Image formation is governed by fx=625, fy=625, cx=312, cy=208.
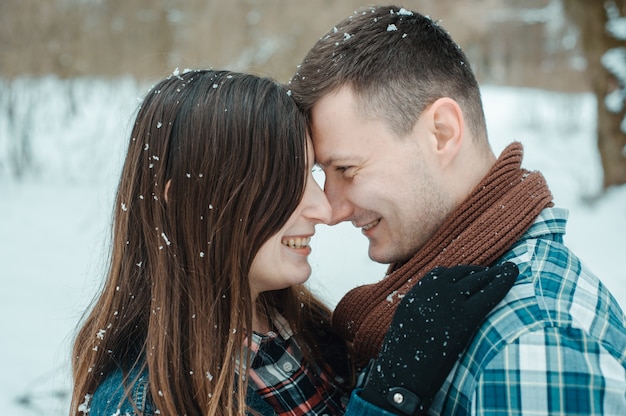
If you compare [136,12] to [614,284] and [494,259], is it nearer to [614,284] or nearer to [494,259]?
[614,284]

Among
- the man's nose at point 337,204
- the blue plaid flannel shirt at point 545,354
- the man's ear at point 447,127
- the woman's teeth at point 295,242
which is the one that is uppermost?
the man's ear at point 447,127

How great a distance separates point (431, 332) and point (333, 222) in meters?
0.61

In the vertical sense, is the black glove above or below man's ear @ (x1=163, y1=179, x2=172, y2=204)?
below

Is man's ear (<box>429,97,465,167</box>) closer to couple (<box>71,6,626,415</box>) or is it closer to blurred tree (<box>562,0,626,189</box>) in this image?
couple (<box>71,6,626,415</box>)

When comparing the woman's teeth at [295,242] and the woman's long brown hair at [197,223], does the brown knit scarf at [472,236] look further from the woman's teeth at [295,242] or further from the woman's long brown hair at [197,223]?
the woman's long brown hair at [197,223]

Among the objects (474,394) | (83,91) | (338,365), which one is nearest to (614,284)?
(338,365)

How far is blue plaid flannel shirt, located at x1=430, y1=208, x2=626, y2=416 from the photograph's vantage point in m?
1.18

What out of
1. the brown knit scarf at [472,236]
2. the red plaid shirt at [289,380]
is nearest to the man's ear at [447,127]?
the brown knit scarf at [472,236]

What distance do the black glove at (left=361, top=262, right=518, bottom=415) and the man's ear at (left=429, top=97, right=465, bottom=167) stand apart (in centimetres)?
42

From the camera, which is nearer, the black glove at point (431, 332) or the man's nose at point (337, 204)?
the black glove at point (431, 332)

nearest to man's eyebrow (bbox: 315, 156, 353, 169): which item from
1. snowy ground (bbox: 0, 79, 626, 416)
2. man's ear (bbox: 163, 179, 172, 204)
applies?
man's ear (bbox: 163, 179, 172, 204)

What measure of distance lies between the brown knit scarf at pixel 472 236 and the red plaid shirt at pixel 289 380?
18 centimetres

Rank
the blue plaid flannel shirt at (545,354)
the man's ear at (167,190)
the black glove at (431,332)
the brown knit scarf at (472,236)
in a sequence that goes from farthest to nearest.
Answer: the man's ear at (167,190), the brown knit scarf at (472,236), the black glove at (431,332), the blue plaid flannel shirt at (545,354)

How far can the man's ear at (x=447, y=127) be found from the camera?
1752mm
